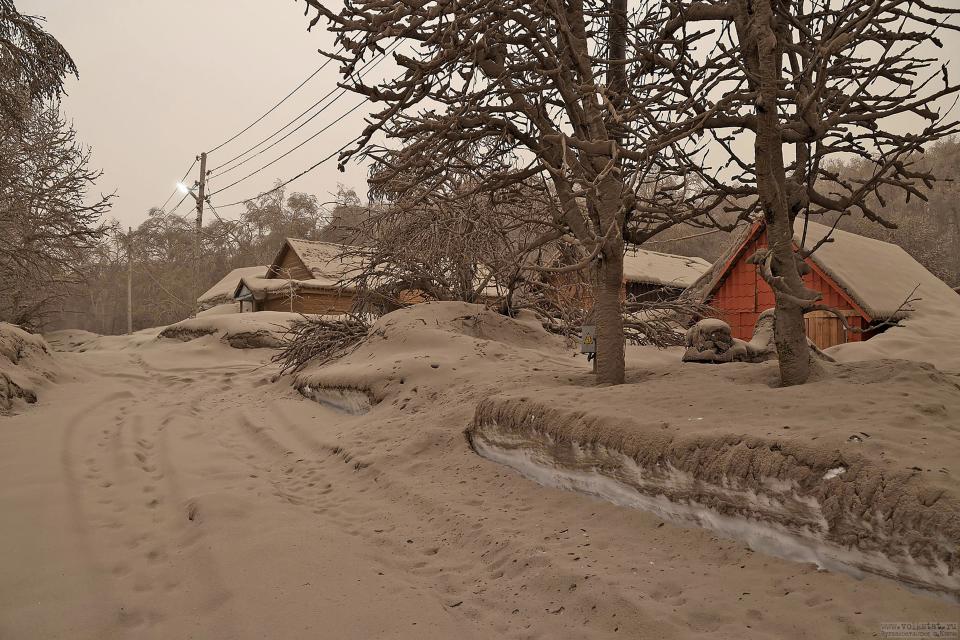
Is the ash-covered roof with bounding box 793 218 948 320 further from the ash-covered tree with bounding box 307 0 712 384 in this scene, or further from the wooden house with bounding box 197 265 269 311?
the wooden house with bounding box 197 265 269 311

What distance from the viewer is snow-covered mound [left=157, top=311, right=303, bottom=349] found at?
15219mm

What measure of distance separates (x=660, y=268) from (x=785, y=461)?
2199 cm

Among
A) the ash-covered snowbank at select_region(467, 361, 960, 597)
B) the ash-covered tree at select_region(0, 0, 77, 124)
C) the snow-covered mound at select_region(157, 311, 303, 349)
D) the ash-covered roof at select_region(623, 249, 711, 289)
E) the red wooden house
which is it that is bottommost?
the ash-covered snowbank at select_region(467, 361, 960, 597)

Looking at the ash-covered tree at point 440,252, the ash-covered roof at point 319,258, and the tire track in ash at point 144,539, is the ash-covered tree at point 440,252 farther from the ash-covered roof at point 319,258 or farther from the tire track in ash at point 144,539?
the ash-covered roof at point 319,258

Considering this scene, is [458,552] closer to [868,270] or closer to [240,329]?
[868,270]

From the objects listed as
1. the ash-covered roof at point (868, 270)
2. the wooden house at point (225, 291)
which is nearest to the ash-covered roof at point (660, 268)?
the ash-covered roof at point (868, 270)

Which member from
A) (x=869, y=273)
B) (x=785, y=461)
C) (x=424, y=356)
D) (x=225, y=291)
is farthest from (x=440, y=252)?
(x=225, y=291)

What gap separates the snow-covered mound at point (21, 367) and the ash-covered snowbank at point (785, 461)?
260 inches

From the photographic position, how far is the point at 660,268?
23.5m

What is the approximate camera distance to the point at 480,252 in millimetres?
9961

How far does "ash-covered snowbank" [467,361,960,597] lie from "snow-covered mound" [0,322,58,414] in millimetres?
6608

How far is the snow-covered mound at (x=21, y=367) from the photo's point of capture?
277 inches

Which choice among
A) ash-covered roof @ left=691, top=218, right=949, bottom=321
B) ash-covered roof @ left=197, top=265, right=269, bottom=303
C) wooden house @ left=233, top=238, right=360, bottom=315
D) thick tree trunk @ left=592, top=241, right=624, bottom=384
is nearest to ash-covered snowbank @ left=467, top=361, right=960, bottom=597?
thick tree trunk @ left=592, top=241, right=624, bottom=384

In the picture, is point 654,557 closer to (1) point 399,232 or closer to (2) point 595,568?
(2) point 595,568
